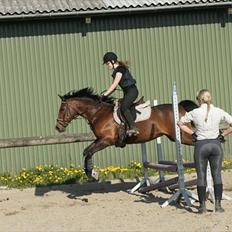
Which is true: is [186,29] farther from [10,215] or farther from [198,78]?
[10,215]

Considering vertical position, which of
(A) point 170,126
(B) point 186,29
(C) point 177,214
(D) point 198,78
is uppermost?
(B) point 186,29

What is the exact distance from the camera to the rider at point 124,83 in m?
11.1

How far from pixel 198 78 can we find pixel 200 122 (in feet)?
23.2

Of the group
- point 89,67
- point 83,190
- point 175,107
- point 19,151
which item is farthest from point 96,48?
point 175,107

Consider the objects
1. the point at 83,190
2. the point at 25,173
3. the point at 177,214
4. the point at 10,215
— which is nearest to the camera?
the point at 177,214

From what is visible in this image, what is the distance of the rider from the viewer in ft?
36.6

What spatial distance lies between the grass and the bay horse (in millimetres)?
2360

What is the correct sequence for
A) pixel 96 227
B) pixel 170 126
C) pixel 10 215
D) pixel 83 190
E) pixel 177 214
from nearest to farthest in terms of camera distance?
pixel 96 227
pixel 177 214
pixel 10 215
pixel 170 126
pixel 83 190

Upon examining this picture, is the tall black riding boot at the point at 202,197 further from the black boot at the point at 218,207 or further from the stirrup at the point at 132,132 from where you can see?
the stirrup at the point at 132,132

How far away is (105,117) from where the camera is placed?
11547 millimetres

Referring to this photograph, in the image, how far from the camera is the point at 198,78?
52.4 ft

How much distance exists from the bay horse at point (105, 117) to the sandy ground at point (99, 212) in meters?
1.12

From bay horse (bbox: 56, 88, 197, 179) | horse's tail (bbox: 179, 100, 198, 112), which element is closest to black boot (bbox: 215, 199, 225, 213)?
bay horse (bbox: 56, 88, 197, 179)

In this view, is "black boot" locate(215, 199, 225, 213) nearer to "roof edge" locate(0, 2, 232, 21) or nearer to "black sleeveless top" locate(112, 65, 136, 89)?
"black sleeveless top" locate(112, 65, 136, 89)
